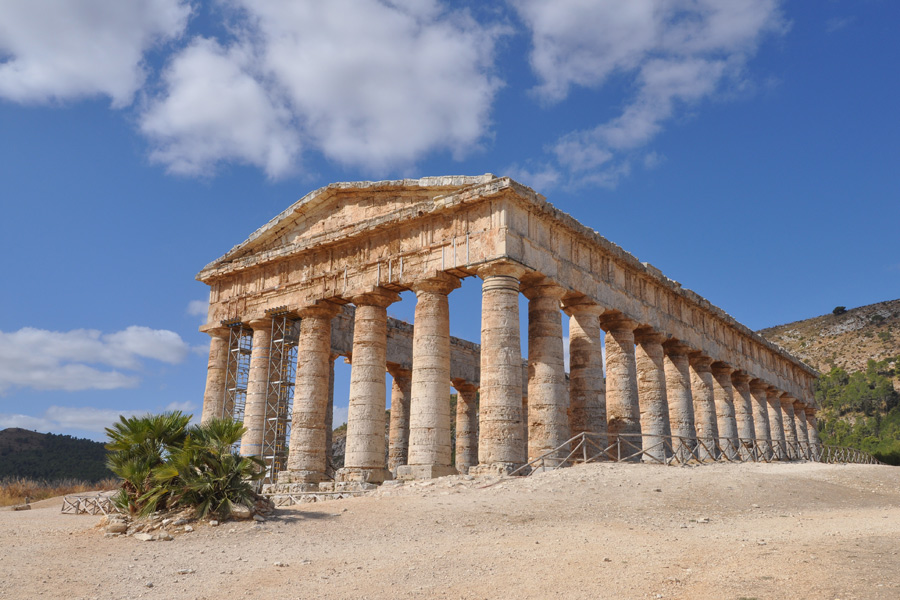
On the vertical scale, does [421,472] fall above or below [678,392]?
below

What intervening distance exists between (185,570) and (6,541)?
482cm

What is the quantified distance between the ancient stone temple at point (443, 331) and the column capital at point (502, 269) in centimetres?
4

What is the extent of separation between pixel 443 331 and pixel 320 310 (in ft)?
17.3

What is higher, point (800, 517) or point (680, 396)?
point (680, 396)

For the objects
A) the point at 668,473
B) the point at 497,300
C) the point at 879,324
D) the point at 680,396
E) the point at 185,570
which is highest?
the point at 879,324

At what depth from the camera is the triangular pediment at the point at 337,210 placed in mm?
21016

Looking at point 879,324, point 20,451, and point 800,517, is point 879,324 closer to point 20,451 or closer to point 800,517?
point 800,517

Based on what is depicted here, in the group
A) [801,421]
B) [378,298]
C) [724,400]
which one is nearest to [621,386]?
[378,298]

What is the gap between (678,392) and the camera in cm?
2645

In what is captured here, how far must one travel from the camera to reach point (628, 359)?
75.3 ft

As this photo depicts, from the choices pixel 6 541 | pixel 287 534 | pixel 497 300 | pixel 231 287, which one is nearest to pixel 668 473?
pixel 497 300

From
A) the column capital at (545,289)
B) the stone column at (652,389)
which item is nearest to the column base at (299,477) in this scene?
the column capital at (545,289)

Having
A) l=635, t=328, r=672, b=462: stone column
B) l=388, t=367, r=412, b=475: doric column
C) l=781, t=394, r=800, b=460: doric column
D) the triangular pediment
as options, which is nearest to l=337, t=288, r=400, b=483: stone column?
the triangular pediment

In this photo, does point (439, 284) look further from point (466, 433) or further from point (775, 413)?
point (775, 413)
